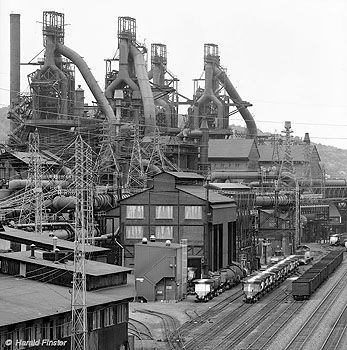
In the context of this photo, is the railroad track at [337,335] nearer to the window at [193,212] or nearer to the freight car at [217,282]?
the freight car at [217,282]

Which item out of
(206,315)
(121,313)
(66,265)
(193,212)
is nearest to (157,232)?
(193,212)

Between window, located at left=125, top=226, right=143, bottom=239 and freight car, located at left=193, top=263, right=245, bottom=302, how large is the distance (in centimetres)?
621

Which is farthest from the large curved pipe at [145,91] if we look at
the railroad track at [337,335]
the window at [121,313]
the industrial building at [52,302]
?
the window at [121,313]

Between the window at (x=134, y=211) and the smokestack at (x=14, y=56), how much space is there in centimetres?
4394

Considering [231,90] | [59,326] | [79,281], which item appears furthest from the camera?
[231,90]

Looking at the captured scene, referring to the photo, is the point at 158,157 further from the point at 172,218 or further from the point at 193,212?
the point at 193,212

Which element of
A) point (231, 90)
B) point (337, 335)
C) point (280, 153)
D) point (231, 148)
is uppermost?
point (231, 90)

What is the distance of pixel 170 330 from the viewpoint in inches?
1767

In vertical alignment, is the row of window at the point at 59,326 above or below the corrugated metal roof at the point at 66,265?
below

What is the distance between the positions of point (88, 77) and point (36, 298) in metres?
73.2

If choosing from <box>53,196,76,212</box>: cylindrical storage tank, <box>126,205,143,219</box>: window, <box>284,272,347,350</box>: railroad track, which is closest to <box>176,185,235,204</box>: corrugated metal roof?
<box>126,205,143,219</box>: window

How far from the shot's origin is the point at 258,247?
277 feet

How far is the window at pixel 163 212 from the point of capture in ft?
216

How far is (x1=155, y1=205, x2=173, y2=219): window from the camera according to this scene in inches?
2591
